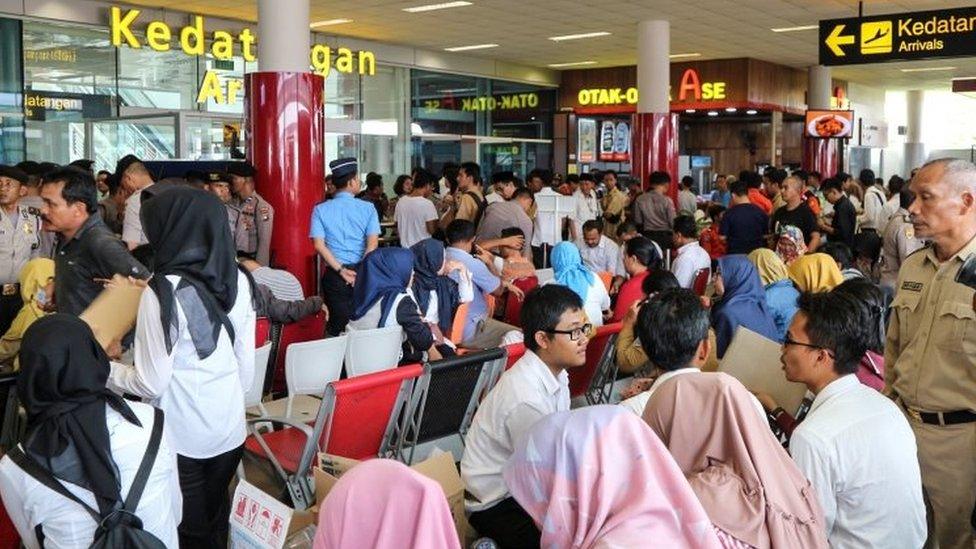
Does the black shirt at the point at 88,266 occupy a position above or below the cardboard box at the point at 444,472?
above

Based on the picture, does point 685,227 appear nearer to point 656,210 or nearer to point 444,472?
point 656,210

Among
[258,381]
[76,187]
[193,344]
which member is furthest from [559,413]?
[258,381]

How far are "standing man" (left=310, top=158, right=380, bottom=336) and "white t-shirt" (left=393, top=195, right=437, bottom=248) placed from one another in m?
2.71

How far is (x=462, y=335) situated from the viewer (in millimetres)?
6711

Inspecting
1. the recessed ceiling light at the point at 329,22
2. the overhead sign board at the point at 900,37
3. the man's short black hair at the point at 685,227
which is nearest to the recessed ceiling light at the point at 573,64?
the recessed ceiling light at the point at 329,22

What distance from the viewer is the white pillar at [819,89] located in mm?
22281

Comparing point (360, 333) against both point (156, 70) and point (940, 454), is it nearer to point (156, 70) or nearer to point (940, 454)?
point (940, 454)

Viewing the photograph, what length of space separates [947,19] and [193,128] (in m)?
9.71

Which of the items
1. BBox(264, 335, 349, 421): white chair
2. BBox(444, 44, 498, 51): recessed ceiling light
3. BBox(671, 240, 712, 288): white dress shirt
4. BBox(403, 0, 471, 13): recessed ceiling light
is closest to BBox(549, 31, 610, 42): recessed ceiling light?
BBox(444, 44, 498, 51): recessed ceiling light

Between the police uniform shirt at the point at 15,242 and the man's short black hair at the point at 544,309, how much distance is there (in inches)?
194

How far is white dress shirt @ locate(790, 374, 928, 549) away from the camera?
2775mm

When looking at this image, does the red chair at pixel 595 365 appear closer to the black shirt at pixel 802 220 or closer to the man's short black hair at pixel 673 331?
the man's short black hair at pixel 673 331

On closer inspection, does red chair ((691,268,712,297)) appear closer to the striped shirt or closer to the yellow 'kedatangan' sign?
the striped shirt

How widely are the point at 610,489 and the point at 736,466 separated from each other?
0.49m
